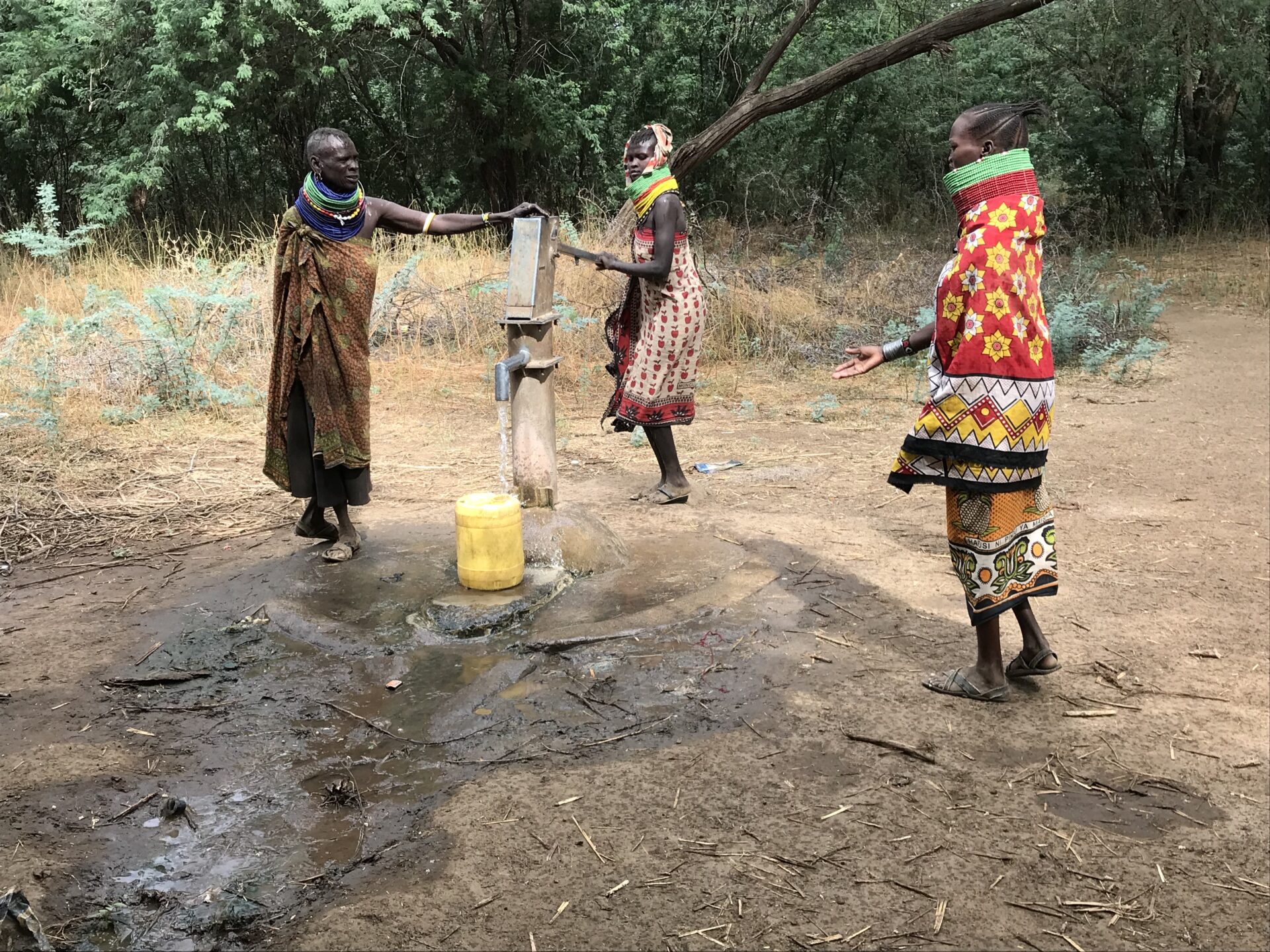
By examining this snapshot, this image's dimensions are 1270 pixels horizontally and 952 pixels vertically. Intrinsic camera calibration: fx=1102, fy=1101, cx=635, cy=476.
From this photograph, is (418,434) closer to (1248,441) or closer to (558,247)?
(558,247)

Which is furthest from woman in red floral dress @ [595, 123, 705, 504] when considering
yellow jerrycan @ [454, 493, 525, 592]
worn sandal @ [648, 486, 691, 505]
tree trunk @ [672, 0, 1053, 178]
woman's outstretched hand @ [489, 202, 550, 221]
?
tree trunk @ [672, 0, 1053, 178]

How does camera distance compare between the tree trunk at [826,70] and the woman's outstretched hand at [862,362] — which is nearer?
the woman's outstretched hand at [862,362]

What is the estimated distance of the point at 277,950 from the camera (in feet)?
7.37

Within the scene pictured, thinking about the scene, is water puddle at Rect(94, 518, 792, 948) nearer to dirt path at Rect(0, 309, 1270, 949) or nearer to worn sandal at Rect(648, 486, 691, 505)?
dirt path at Rect(0, 309, 1270, 949)

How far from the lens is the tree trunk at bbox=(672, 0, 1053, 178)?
9641 mm

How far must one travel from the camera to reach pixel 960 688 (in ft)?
11.0

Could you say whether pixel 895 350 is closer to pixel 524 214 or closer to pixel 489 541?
pixel 489 541

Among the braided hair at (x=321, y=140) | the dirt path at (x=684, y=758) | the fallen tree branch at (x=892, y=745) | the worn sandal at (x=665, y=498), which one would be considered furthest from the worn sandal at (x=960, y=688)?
the braided hair at (x=321, y=140)

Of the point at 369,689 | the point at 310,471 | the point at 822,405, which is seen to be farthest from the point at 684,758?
the point at 822,405

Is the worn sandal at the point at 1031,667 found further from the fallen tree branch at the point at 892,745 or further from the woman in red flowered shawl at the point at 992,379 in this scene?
the fallen tree branch at the point at 892,745

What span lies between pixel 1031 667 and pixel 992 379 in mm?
974

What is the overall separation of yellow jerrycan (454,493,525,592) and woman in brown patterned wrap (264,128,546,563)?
0.71 metres

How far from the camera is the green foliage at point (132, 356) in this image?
7.05 metres

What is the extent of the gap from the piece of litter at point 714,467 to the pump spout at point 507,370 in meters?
1.95
